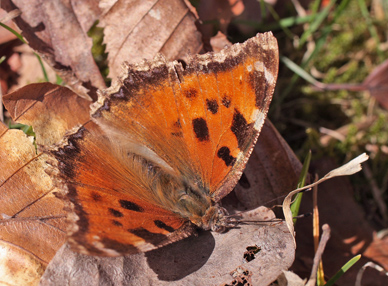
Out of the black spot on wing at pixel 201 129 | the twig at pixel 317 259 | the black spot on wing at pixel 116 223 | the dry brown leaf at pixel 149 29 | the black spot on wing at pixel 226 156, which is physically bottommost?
the twig at pixel 317 259

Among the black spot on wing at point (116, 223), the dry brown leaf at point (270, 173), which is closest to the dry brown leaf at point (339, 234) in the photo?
the dry brown leaf at point (270, 173)

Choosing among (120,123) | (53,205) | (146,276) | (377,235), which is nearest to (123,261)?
(146,276)

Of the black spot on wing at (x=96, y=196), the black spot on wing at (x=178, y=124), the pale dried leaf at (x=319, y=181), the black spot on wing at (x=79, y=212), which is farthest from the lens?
the black spot on wing at (x=178, y=124)

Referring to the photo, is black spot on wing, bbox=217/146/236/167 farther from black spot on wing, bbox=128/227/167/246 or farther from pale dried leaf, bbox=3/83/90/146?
pale dried leaf, bbox=3/83/90/146

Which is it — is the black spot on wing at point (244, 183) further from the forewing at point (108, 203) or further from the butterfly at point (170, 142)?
the forewing at point (108, 203)

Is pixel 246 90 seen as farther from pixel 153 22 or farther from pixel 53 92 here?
pixel 53 92

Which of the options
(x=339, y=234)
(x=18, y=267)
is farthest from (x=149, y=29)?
(x=339, y=234)
